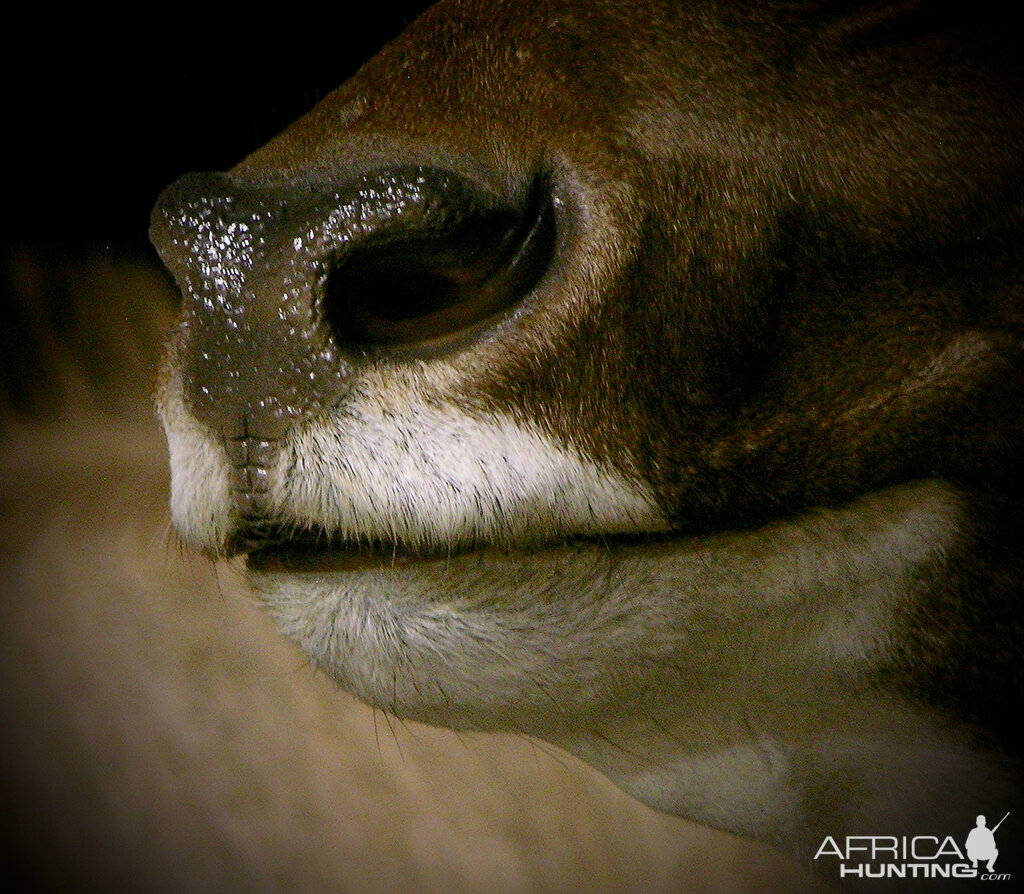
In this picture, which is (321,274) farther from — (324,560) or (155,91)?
(155,91)

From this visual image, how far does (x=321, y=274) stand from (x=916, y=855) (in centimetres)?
74

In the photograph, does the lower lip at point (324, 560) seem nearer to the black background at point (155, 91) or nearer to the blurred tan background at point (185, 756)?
the black background at point (155, 91)

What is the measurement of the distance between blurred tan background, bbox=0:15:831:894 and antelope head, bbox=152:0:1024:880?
42.3 inches

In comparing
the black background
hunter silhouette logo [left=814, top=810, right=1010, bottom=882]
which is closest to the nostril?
hunter silhouette logo [left=814, top=810, right=1010, bottom=882]

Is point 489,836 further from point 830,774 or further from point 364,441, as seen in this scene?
point 364,441

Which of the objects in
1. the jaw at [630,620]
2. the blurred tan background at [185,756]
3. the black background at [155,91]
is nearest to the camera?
the jaw at [630,620]

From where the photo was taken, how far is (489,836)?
176 cm

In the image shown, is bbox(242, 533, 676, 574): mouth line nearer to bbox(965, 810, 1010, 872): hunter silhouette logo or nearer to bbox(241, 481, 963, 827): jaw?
bbox(241, 481, 963, 827): jaw

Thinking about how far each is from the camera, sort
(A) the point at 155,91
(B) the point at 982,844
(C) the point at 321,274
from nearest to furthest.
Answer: (C) the point at 321,274 → (B) the point at 982,844 → (A) the point at 155,91

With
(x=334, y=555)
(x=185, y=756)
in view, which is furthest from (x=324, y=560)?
(x=185, y=756)

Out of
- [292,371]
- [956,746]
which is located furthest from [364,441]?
[956,746]

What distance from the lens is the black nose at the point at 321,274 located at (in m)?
0.52

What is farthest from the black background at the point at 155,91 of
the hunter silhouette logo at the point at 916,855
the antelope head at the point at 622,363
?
the hunter silhouette logo at the point at 916,855

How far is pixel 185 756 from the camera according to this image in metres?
1.77
